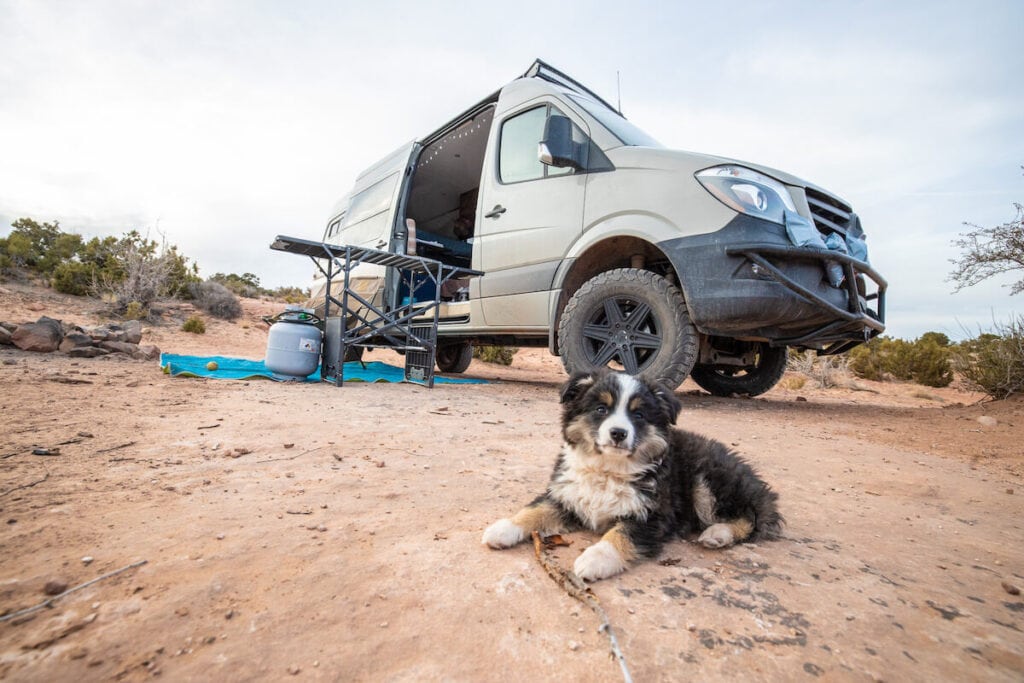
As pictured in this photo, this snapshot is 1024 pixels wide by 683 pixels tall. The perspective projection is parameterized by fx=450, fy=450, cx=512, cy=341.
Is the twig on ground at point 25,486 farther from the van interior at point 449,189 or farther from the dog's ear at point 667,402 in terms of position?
the van interior at point 449,189

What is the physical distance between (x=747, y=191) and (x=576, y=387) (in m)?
2.92

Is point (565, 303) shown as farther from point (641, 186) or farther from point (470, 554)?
point (470, 554)

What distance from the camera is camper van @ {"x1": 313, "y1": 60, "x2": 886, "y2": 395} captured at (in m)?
3.96

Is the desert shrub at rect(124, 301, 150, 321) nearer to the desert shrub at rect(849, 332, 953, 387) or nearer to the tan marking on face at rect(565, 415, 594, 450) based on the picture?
the tan marking on face at rect(565, 415, 594, 450)

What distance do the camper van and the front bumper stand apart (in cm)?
1

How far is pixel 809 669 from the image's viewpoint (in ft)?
3.46

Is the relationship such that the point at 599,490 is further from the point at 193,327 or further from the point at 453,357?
the point at 193,327

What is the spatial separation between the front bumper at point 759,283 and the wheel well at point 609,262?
0.61 m

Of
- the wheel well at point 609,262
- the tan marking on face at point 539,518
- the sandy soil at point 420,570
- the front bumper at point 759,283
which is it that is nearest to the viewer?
the sandy soil at point 420,570

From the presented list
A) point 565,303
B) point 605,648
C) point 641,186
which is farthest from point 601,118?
point 605,648

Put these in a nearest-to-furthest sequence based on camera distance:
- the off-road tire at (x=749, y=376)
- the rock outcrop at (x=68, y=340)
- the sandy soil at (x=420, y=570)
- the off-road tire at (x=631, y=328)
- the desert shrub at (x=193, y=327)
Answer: the sandy soil at (x=420, y=570) < the off-road tire at (x=631, y=328) < the off-road tire at (x=749, y=376) < the rock outcrop at (x=68, y=340) < the desert shrub at (x=193, y=327)

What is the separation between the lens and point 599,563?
1.50m

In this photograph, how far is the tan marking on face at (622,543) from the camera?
5.17 ft

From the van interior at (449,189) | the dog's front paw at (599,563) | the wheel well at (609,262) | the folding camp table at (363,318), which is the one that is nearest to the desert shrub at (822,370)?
the wheel well at (609,262)
